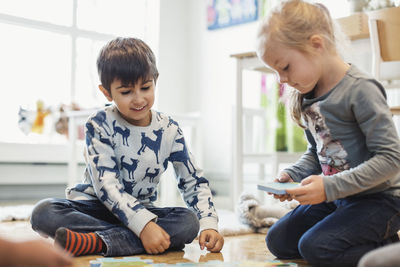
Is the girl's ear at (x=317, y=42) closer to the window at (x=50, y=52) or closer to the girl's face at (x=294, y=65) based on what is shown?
the girl's face at (x=294, y=65)

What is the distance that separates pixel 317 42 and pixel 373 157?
270 millimetres

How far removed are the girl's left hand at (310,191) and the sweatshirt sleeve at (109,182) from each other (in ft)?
1.34

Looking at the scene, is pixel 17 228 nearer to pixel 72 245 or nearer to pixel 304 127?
pixel 72 245

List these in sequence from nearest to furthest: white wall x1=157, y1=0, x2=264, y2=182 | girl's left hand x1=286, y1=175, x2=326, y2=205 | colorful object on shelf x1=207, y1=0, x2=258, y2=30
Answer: girl's left hand x1=286, y1=175, x2=326, y2=205 → colorful object on shelf x1=207, y1=0, x2=258, y2=30 → white wall x1=157, y1=0, x2=264, y2=182

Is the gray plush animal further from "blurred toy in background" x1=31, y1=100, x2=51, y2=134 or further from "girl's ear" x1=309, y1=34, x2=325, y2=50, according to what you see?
"blurred toy in background" x1=31, y1=100, x2=51, y2=134

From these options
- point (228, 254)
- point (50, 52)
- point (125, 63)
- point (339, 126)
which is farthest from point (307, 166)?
point (50, 52)

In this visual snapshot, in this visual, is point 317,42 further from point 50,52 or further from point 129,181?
point 50,52

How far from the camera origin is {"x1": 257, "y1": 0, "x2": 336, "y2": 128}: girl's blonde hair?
1.08 meters

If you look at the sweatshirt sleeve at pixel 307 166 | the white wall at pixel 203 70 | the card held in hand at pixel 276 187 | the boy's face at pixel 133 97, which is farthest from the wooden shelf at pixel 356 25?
the white wall at pixel 203 70

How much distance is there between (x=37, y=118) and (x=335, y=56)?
9.01 feet

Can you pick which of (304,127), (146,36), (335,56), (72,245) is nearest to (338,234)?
(304,127)

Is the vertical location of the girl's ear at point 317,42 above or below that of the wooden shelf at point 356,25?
below

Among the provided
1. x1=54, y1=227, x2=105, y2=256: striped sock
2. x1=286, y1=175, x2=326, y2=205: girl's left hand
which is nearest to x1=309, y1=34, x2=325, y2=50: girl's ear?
x1=286, y1=175, x2=326, y2=205: girl's left hand

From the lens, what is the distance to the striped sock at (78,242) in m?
1.19
